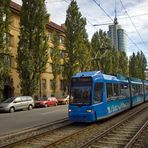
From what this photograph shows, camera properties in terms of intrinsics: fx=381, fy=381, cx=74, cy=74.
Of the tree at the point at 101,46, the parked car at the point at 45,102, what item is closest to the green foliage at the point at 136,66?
the tree at the point at 101,46

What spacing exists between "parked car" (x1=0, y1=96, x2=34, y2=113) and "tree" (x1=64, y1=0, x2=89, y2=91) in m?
18.6

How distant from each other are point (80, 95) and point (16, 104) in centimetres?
1927

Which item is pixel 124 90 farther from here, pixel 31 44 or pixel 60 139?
pixel 31 44

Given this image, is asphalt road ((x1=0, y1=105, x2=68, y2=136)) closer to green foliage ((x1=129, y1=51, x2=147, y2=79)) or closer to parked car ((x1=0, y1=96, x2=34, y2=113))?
parked car ((x1=0, y1=96, x2=34, y2=113))

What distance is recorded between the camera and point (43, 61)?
48.8 meters

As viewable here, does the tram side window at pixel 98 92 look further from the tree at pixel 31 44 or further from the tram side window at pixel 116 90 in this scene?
the tree at pixel 31 44

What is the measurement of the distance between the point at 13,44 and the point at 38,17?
286 inches

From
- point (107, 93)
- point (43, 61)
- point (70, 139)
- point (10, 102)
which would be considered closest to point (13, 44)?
point (43, 61)

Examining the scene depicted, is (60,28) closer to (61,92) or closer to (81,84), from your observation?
(61,92)

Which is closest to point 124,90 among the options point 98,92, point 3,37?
point 98,92

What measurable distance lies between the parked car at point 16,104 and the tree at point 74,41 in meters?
18.6

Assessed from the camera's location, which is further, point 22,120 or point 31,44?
point 31,44

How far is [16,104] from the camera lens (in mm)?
38344

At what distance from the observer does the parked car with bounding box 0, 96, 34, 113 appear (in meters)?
37.2
